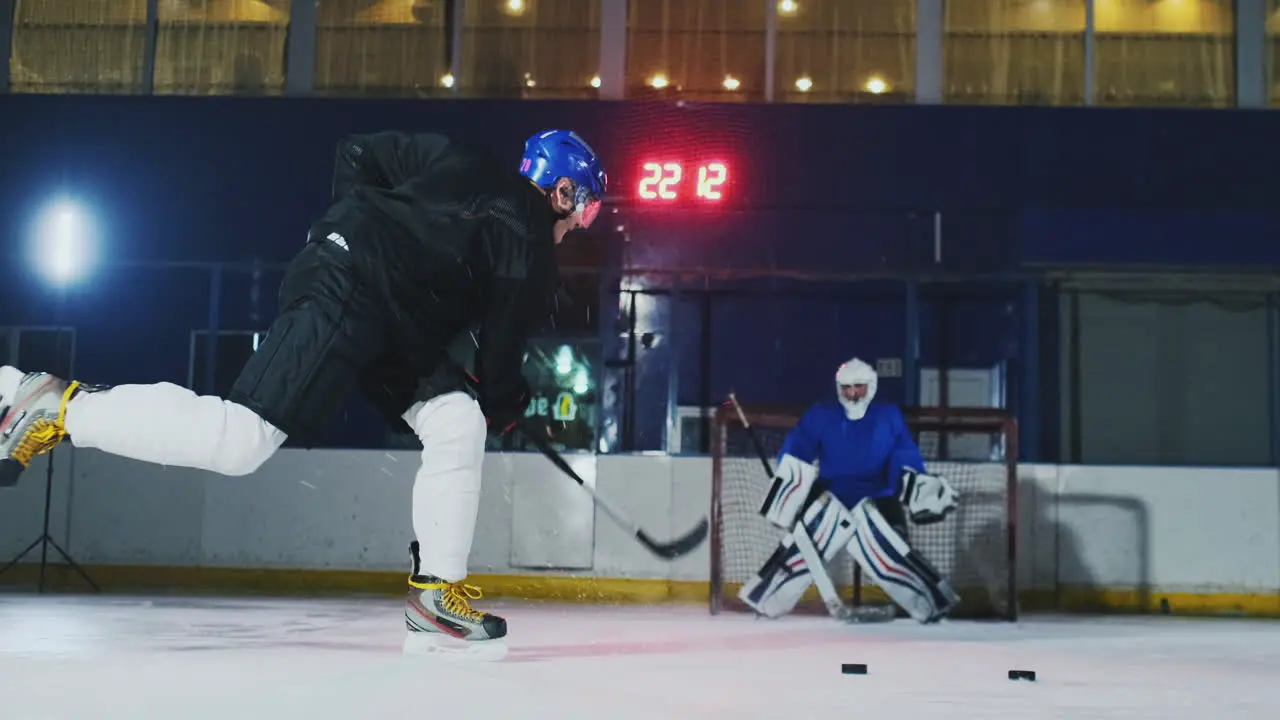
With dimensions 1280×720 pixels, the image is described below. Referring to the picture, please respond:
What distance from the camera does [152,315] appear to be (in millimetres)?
9516

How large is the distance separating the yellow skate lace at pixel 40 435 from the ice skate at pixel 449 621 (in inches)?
35.9

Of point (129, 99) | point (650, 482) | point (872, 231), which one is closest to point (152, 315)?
point (129, 99)

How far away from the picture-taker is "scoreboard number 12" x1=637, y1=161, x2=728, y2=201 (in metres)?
8.05

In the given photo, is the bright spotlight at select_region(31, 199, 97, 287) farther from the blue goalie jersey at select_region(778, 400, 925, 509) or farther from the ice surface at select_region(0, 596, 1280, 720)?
the blue goalie jersey at select_region(778, 400, 925, 509)

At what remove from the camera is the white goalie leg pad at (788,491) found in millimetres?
6363

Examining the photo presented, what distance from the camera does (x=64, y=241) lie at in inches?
332

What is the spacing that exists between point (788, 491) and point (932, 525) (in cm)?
117

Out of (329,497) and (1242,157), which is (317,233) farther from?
(1242,157)

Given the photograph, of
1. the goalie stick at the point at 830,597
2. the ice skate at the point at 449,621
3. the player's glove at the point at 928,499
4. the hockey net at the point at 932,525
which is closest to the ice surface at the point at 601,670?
the ice skate at the point at 449,621

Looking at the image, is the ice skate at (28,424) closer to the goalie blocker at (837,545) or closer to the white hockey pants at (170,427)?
the white hockey pants at (170,427)

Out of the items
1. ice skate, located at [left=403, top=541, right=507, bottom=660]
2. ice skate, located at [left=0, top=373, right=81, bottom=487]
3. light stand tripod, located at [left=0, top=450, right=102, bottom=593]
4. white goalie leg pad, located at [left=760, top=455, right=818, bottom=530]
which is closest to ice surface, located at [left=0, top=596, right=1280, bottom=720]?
ice skate, located at [left=403, top=541, right=507, bottom=660]

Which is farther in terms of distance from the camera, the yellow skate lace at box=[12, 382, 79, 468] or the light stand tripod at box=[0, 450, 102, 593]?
the light stand tripod at box=[0, 450, 102, 593]

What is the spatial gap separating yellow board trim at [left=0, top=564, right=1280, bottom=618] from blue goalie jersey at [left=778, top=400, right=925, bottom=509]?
37.6 inches

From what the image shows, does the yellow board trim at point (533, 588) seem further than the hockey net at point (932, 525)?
Yes
